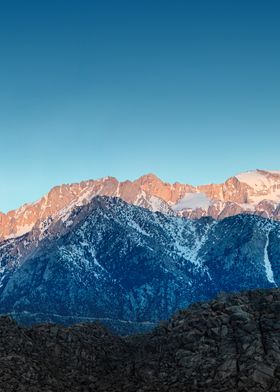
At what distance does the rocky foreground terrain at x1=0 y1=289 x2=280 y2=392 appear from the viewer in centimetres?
5725

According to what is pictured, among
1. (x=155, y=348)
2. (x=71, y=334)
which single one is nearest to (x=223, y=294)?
(x=155, y=348)

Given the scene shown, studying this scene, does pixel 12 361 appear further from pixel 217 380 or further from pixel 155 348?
pixel 217 380

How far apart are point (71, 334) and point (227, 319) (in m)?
17.1

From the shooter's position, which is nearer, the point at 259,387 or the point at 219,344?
the point at 259,387

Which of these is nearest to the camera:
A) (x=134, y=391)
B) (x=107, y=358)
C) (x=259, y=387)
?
(x=259, y=387)

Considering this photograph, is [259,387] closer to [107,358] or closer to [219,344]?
[219,344]

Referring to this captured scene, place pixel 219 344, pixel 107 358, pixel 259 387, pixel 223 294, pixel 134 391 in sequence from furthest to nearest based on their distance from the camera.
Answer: pixel 223 294 → pixel 107 358 → pixel 219 344 → pixel 134 391 → pixel 259 387

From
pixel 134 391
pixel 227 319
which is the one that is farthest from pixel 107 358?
pixel 227 319

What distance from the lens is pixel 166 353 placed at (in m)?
63.8

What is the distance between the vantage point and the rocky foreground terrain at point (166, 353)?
57.2 metres

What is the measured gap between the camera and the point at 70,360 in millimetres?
64375

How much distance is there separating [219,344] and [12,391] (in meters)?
20.5

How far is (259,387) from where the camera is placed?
5453 centimetres

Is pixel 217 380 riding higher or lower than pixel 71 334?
lower
